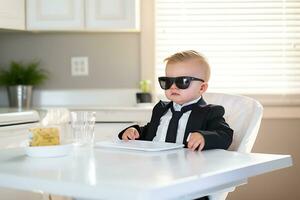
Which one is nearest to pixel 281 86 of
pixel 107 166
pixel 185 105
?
pixel 185 105

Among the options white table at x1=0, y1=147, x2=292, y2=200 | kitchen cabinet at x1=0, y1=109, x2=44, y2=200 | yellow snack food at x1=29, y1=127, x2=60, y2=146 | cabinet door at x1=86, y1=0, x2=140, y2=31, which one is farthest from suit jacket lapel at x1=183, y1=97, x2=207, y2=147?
cabinet door at x1=86, y1=0, x2=140, y2=31

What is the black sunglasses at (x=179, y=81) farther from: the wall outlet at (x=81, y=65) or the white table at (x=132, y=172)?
the wall outlet at (x=81, y=65)

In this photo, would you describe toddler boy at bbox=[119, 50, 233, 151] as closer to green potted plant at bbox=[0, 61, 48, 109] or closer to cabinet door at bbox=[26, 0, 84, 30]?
cabinet door at bbox=[26, 0, 84, 30]

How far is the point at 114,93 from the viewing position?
3377 mm

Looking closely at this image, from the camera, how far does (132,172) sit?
44.4 inches

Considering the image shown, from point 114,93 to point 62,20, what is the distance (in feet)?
1.94

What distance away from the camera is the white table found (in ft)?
3.19

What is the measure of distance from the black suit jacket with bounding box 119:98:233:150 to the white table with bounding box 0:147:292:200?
0.10 metres

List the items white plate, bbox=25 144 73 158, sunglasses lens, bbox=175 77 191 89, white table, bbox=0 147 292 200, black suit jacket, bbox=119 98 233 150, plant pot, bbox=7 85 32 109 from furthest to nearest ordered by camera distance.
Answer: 1. plant pot, bbox=7 85 32 109
2. sunglasses lens, bbox=175 77 191 89
3. black suit jacket, bbox=119 98 233 150
4. white plate, bbox=25 144 73 158
5. white table, bbox=0 147 292 200

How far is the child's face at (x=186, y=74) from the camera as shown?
1787mm

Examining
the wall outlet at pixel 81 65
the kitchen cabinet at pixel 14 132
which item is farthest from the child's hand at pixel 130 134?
the wall outlet at pixel 81 65

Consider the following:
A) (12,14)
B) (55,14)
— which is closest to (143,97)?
(55,14)

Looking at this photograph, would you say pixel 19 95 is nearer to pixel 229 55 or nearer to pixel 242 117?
pixel 229 55

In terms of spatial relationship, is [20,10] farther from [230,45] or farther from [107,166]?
[107,166]
